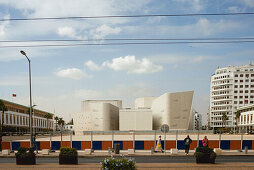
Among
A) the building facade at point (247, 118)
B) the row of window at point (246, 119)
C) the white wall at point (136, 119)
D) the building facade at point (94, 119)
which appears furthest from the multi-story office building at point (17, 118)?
the row of window at point (246, 119)

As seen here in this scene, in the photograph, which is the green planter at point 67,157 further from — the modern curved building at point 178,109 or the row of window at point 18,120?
the row of window at point 18,120

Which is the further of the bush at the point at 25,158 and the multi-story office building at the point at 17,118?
the multi-story office building at the point at 17,118

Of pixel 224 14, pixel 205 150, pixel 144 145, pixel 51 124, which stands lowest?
pixel 51 124

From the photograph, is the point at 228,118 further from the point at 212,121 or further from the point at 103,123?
the point at 103,123

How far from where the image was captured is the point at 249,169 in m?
14.8

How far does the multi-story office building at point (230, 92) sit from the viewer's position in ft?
416

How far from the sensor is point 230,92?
13000 cm

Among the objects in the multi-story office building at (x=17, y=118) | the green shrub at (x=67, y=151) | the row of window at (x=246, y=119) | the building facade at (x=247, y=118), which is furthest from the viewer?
the row of window at (x=246, y=119)

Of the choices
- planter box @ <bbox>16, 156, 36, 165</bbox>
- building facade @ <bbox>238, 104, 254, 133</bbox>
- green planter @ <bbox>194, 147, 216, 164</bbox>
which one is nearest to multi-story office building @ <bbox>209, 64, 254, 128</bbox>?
building facade @ <bbox>238, 104, 254, 133</bbox>

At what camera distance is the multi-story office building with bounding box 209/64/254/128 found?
416ft

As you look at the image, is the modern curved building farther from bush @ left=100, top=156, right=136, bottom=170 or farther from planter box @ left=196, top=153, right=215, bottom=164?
bush @ left=100, top=156, right=136, bottom=170

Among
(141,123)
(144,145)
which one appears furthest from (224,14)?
(141,123)

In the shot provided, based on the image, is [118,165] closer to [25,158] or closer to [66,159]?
[66,159]

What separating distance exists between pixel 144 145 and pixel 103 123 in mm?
68724
